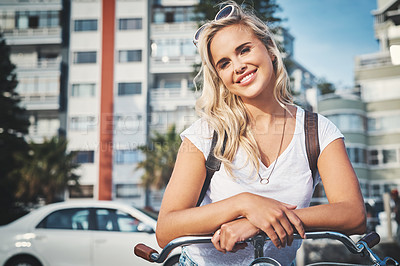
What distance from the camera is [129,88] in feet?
112

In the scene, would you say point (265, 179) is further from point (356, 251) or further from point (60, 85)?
point (60, 85)

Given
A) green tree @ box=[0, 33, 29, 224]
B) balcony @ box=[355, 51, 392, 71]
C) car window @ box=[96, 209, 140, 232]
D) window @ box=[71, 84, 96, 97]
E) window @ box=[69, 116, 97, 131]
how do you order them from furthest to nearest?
window @ box=[71, 84, 96, 97]
window @ box=[69, 116, 97, 131]
balcony @ box=[355, 51, 392, 71]
green tree @ box=[0, 33, 29, 224]
car window @ box=[96, 209, 140, 232]

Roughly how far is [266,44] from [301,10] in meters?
13.4

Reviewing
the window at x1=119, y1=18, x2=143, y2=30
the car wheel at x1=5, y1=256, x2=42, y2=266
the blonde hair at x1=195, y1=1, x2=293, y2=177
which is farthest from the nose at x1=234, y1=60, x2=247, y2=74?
the window at x1=119, y1=18, x2=143, y2=30

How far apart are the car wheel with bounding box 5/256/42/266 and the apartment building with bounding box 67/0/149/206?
25.4 meters

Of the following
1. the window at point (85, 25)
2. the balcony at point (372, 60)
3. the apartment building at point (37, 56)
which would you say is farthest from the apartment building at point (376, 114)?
the apartment building at point (37, 56)

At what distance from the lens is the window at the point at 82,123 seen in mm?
33250

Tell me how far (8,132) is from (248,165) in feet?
78.0

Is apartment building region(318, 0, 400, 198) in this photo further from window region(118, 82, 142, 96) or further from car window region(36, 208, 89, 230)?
car window region(36, 208, 89, 230)

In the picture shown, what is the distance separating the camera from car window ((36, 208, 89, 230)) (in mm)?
6625

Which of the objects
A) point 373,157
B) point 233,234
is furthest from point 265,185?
point 373,157

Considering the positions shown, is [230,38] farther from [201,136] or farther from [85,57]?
[85,57]

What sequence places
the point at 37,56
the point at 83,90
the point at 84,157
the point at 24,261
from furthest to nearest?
the point at 37,56, the point at 83,90, the point at 84,157, the point at 24,261

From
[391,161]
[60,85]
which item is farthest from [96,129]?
[391,161]
